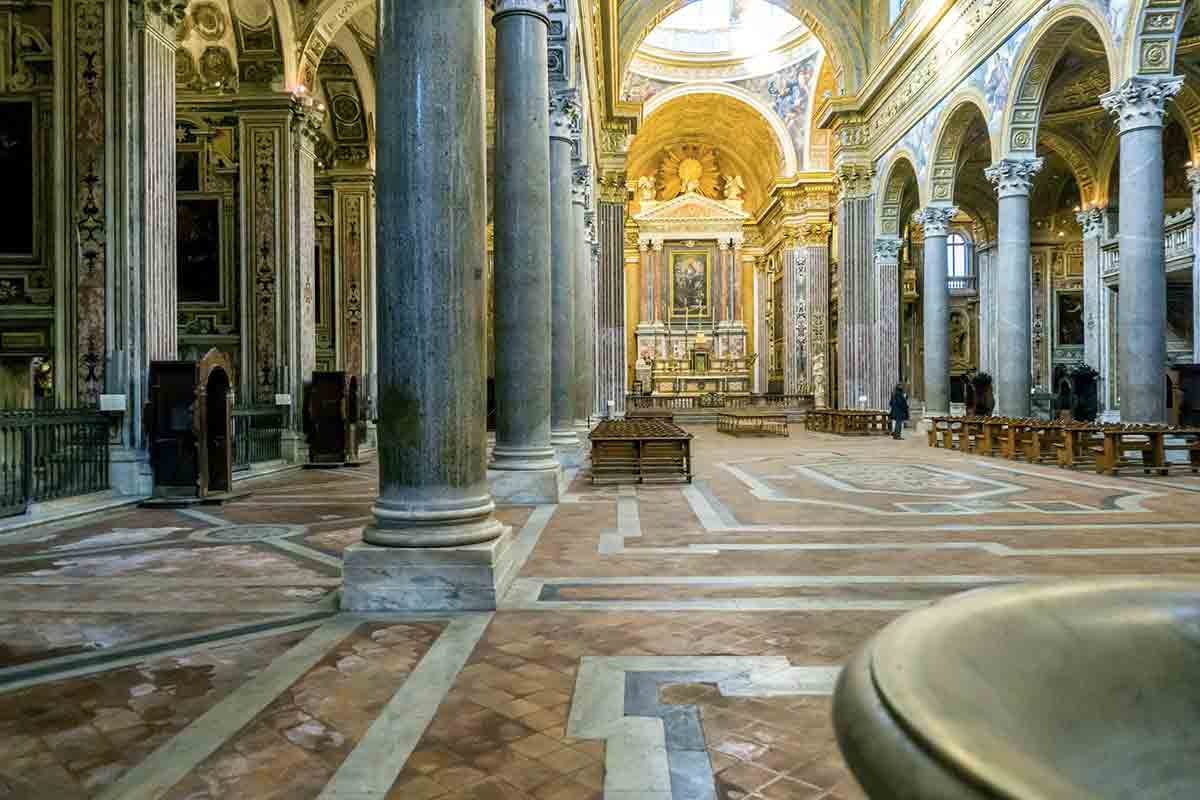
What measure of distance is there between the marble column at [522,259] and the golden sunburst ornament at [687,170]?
126 feet

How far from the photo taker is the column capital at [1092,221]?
87.9ft

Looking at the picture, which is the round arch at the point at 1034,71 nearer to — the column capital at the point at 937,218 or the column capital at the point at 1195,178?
the column capital at the point at 937,218

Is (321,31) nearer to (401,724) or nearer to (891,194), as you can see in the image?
(401,724)

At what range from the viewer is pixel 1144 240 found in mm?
13914

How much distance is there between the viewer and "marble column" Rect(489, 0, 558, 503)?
8375mm

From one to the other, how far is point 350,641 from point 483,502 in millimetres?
1280

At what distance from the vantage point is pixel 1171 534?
7.13m

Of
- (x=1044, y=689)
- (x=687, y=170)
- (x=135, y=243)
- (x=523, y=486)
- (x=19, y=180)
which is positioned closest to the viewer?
(x=1044, y=689)

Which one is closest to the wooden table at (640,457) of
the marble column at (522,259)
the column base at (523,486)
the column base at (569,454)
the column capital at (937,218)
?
the column base at (569,454)

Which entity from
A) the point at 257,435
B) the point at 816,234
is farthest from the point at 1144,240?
the point at 816,234

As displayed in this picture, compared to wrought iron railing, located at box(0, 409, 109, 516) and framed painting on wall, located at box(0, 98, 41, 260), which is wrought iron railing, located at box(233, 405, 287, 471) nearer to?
wrought iron railing, located at box(0, 409, 109, 516)

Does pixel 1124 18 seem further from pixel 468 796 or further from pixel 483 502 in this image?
pixel 468 796

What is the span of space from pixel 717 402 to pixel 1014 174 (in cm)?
1829

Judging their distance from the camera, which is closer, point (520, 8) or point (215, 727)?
point (215, 727)
